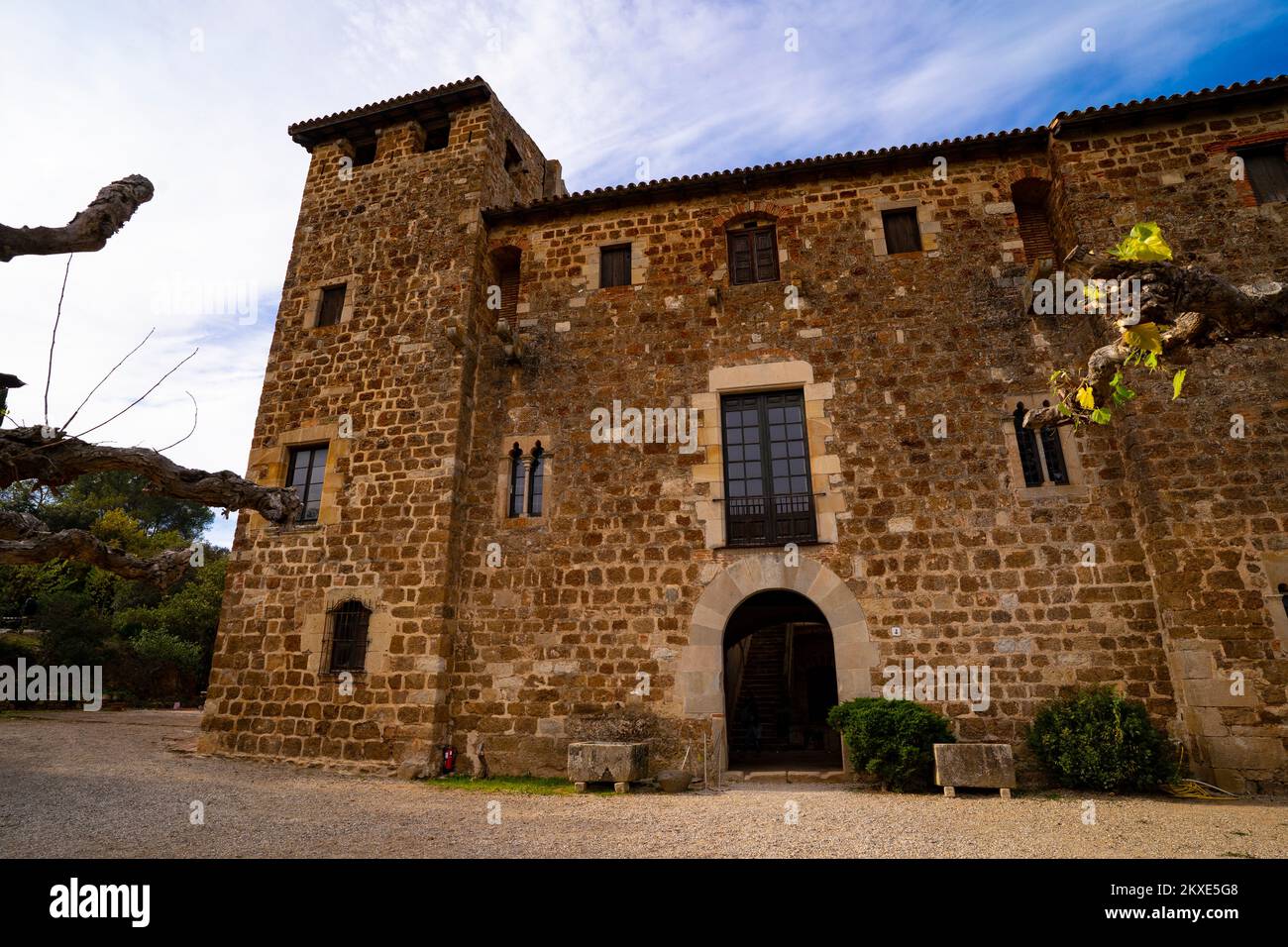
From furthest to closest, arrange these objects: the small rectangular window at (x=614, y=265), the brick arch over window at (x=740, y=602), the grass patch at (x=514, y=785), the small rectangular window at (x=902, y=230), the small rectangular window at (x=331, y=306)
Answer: the small rectangular window at (x=331, y=306) → the small rectangular window at (x=614, y=265) → the small rectangular window at (x=902, y=230) → the brick arch over window at (x=740, y=602) → the grass patch at (x=514, y=785)

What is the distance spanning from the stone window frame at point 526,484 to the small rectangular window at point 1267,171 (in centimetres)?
1071

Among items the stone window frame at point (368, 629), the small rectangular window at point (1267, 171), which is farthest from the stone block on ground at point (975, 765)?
the small rectangular window at point (1267, 171)

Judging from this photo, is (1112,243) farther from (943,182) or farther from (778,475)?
(778,475)

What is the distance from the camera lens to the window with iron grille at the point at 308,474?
1059cm

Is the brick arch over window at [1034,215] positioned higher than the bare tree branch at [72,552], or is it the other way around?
the brick arch over window at [1034,215]

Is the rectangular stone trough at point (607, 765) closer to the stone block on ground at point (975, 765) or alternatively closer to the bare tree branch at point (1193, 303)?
the stone block on ground at point (975, 765)

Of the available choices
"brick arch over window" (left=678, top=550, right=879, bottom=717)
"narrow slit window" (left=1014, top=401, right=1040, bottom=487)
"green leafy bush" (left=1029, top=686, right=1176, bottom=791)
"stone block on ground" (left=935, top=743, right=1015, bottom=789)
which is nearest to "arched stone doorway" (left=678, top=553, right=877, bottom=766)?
"brick arch over window" (left=678, top=550, right=879, bottom=717)

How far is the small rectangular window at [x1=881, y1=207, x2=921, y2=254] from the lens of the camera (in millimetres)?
10133

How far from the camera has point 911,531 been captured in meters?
8.75

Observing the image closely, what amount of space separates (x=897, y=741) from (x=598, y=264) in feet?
27.9

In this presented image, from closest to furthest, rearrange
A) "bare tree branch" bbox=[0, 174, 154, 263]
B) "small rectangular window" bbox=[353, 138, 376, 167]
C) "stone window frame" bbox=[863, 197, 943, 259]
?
1. "bare tree branch" bbox=[0, 174, 154, 263]
2. "stone window frame" bbox=[863, 197, 943, 259]
3. "small rectangular window" bbox=[353, 138, 376, 167]

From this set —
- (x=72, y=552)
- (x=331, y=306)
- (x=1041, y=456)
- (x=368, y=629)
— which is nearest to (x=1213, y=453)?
(x=1041, y=456)

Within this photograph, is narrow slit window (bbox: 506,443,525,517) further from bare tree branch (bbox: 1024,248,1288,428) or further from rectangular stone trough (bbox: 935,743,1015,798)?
bare tree branch (bbox: 1024,248,1288,428)

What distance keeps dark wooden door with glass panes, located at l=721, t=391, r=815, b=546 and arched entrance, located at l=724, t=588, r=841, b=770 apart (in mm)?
3229
